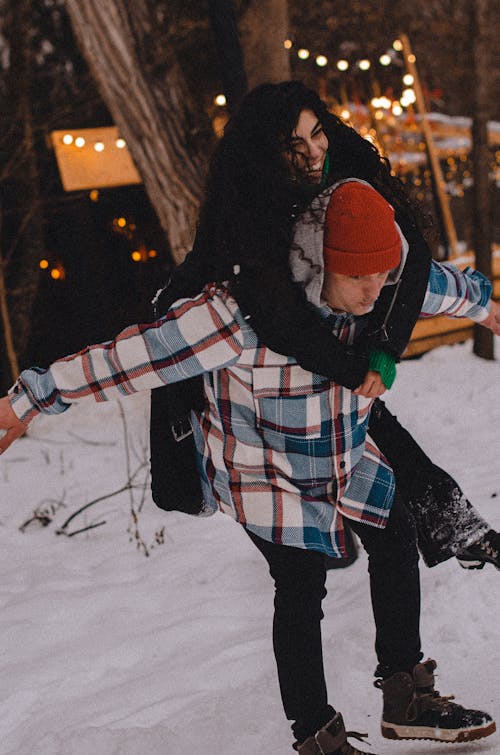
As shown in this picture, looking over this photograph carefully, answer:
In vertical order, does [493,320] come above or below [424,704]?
above

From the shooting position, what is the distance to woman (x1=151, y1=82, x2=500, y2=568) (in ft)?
5.24

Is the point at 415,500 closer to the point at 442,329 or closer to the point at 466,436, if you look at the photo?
the point at 466,436

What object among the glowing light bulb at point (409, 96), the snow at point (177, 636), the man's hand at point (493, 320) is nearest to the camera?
the man's hand at point (493, 320)

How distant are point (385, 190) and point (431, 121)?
8.55m

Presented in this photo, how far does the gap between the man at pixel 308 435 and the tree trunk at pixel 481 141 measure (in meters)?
5.28

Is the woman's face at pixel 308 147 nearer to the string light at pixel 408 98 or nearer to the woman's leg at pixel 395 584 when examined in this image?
the woman's leg at pixel 395 584

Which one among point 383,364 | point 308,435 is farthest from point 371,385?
point 308,435

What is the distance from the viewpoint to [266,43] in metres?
3.95

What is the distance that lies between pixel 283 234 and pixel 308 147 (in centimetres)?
29

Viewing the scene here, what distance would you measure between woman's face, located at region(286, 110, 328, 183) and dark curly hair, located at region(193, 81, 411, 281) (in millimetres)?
18

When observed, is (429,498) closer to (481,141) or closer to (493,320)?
(493,320)

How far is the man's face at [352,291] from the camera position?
1.65 m

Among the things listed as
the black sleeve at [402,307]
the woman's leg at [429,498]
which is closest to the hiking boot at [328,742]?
the woman's leg at [429,498]

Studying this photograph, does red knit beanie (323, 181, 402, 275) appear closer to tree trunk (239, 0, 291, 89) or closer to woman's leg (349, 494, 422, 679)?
woman's leg (349, 494, 422, 679)
